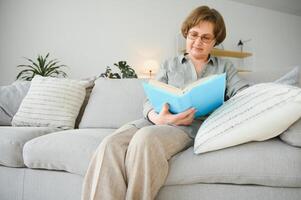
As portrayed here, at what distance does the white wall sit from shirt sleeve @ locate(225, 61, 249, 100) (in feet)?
8.91

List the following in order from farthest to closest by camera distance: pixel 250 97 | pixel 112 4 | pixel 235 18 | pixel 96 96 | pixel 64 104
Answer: pixel 235 18 → pixel 112 4 → pixel 96 96 → pixel 64 104 → pixel 250 97

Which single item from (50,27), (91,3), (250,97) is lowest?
(250,97)

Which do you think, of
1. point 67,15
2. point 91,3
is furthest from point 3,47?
point 91,3

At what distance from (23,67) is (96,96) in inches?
78.5

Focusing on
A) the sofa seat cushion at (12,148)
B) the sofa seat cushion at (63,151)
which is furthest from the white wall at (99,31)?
the sofa seat cushion at (63,151)

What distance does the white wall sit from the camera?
3346mm

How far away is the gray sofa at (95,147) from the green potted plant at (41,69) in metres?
1.55

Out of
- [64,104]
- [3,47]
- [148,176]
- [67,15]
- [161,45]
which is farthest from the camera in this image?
[161,45]

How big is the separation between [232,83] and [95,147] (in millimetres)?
645

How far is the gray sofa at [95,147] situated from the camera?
0.85m

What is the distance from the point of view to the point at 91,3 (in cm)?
373

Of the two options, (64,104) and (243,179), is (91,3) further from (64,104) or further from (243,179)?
(243,179)

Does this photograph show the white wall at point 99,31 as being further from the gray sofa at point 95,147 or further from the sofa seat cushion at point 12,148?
the sofa seat cushion at point 12,148

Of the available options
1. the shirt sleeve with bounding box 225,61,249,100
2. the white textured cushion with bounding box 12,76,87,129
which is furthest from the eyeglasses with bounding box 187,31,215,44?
the white textured cushion with bounding box 12,76,87,129
